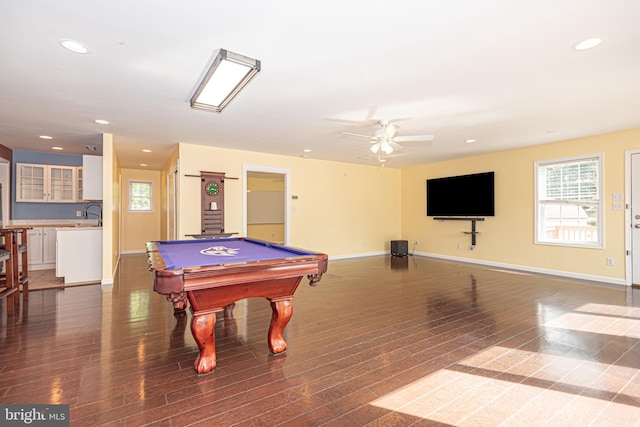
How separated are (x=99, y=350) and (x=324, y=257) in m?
2.00

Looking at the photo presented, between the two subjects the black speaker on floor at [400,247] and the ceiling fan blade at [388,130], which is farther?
the black speaker on floor at [400,247]

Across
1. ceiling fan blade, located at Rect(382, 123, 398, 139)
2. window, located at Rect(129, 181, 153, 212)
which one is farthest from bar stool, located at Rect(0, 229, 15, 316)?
window, located at Rect(129, 181, 153, 212)

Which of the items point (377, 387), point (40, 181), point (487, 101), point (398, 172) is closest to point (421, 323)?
point (377, 387)

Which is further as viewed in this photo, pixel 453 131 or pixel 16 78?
pixel 453 131

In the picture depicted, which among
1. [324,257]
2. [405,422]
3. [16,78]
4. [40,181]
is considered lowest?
[405,422]

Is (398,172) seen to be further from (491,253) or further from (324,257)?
(324,257)

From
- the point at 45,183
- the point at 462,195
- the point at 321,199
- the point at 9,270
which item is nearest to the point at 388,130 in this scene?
the point at 321,199

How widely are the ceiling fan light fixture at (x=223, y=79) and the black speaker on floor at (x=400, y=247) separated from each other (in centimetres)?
597

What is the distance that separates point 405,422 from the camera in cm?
166

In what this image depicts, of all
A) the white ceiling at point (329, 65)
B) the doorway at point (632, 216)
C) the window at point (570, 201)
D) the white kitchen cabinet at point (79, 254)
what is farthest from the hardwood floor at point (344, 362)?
the white ceiling at point (329, 65)

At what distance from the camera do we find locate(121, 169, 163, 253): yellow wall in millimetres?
8281

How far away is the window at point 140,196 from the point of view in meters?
8.45

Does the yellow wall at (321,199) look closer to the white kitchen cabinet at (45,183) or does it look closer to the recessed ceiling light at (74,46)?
the white kitchen cabinet at (45,183)

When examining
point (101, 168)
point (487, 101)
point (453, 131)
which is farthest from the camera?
point (101, 168)
